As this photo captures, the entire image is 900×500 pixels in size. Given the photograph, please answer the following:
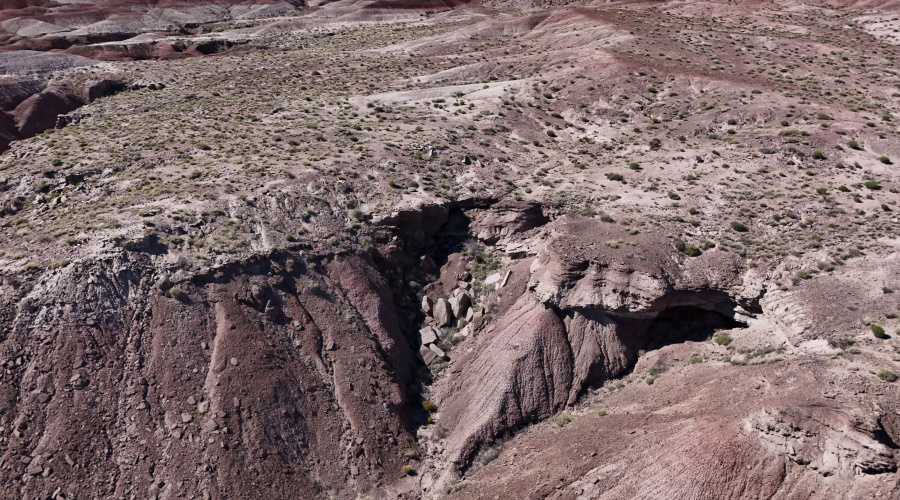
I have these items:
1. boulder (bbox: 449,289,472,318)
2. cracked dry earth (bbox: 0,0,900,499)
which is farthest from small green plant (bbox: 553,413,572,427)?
boulder (bbox: 449,289,472,318)

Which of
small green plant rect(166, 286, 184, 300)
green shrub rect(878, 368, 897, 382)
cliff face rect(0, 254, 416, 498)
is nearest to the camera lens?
green shrub rect(878, 368, 897, 382)

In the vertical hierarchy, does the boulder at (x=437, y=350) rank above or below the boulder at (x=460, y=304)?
below

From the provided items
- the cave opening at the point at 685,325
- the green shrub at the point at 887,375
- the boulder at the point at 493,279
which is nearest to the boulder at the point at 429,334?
the boulder at the point at 493,279

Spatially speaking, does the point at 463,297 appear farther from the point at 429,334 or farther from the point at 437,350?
the point at 437,350

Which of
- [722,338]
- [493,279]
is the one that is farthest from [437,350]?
[722,338]

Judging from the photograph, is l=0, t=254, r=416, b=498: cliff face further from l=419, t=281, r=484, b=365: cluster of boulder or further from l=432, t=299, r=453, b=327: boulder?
l=432, t=299, r=453, b=327: boulder

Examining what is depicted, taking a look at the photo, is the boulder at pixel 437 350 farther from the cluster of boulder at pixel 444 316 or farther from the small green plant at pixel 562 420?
the small green plant at pixel 562 420

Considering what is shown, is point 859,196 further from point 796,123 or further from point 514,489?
point 514,489
